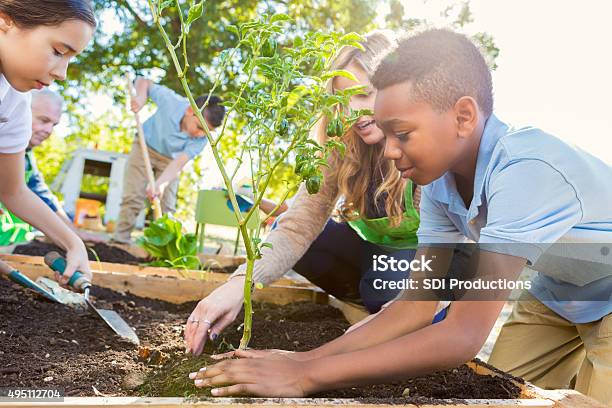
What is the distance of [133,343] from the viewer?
1.90 meters

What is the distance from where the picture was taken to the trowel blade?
1926mm

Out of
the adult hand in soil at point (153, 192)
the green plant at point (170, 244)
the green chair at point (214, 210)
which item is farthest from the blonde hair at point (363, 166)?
the green chair at point (214, 210)

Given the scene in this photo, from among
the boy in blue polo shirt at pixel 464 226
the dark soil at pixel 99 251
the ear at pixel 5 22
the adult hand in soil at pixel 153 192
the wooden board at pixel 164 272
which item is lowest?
the dark soil at pixel 99 251

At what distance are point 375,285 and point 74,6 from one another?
1.47 m

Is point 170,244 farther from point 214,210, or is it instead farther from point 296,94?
point 296,94

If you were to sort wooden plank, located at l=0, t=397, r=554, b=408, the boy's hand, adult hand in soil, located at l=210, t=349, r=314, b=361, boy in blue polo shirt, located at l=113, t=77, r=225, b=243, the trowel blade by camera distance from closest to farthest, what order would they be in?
wooden plank, located at l=0, t=397, r=554, b=408
adult hand in soil, located at l=210, t=349, r=314, b=361
the trowel blade
the boy's hand
boy in blue polo shirt, located at l=113, t=77, r=225, b=243

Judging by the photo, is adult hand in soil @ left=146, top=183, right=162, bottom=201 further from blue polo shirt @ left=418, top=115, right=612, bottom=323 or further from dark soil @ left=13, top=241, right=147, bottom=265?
blue polo shirt @ left=418, top=115, right=612, bottom=323

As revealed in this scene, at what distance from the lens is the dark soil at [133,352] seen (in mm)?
1429

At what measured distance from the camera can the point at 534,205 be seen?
50.8 inches

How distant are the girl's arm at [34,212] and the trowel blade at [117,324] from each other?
0.14 m

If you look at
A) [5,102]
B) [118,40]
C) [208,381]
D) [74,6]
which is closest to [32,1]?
[74,6]

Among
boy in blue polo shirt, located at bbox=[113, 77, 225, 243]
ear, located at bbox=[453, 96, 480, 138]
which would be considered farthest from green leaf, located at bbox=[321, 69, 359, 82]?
boy in blue polo shirt, located at bbox=[113, 77, 225, 243]

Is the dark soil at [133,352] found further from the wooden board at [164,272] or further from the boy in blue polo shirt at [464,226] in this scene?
the wooden board at [164,272]

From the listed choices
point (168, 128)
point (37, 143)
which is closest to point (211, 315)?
point (37, 143)
